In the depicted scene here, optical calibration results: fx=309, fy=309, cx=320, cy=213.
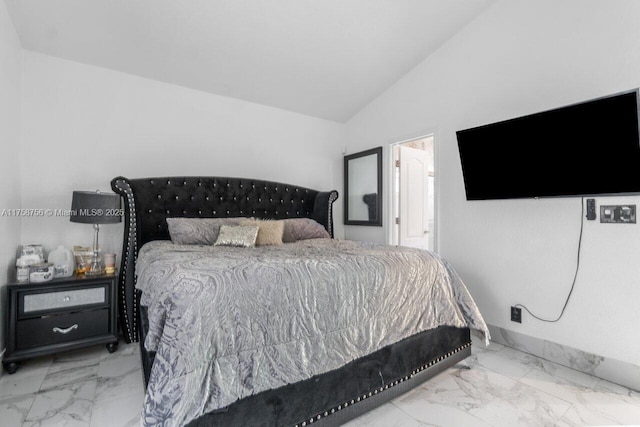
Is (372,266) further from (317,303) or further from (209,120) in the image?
(209,120)

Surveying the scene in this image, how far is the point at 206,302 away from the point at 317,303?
52cm

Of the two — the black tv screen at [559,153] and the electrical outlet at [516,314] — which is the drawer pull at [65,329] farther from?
the electrical outlet at [516,314]

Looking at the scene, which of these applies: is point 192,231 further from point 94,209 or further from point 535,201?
point 535,201

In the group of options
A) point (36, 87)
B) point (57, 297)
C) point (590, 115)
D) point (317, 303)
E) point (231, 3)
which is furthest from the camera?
point (36, 87)

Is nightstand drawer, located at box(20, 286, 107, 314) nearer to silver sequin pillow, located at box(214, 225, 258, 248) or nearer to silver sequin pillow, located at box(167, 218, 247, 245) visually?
silver sequin pillow, located at box(167, 218, 247, 245)

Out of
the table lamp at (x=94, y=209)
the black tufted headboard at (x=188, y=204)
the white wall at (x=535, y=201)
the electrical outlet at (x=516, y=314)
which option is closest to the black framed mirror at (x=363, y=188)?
the black tufted headboard at (x=188, y=204)

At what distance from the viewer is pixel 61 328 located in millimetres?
2270

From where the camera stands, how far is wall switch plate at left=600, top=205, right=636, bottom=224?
2035 millimetres

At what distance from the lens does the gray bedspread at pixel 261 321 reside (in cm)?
113

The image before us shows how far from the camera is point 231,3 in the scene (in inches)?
96.3

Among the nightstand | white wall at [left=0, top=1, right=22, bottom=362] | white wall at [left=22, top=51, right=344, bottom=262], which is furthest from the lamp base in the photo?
white wall at [left=0, top=1, right=22, bottom=362]

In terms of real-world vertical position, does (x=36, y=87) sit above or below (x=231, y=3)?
below

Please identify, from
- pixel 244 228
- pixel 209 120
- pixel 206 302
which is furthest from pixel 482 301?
pixel 209 120

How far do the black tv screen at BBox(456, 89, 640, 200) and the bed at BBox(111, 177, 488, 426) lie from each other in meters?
0.98
